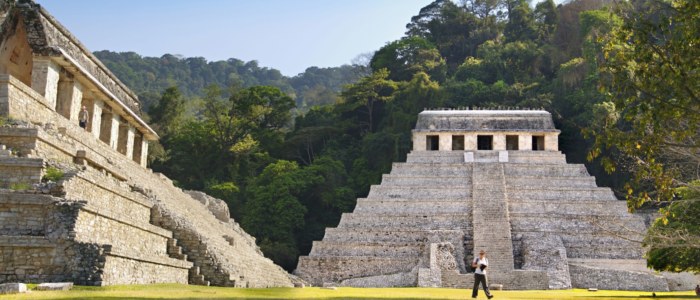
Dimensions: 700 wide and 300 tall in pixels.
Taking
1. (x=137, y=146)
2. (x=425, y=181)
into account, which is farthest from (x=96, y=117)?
(x=425, y=181)

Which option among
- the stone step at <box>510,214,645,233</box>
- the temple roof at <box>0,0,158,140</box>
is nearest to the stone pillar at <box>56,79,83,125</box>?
the temple roof at <box>0,0,158,140</box>

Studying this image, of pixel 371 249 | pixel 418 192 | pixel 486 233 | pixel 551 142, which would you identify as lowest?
pixel 371 249

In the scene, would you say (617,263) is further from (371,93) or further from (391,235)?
(371,93)

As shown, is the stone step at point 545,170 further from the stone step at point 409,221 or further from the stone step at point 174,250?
the stone step at point 174,250

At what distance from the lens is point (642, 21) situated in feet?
35.3

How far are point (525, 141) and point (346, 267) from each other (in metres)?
12.0

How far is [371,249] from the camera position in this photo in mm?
24094

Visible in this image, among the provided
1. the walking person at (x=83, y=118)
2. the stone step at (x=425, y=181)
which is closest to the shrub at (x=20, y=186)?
the walking person at (x=83, y=118)

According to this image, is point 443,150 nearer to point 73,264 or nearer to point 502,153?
point 502,153

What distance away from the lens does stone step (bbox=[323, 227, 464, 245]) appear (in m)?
24.4

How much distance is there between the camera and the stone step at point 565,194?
2711 centimetres

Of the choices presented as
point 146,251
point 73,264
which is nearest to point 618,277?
point 146,251

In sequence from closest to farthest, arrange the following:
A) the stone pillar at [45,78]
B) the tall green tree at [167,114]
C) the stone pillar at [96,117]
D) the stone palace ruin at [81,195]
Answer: the stone palace ruin at [81,195] → the stone pillar at [45,78] → the stone pillar at [96,117] → the tall green tree at [167,114]

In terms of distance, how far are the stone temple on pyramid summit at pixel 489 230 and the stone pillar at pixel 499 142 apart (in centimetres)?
38
